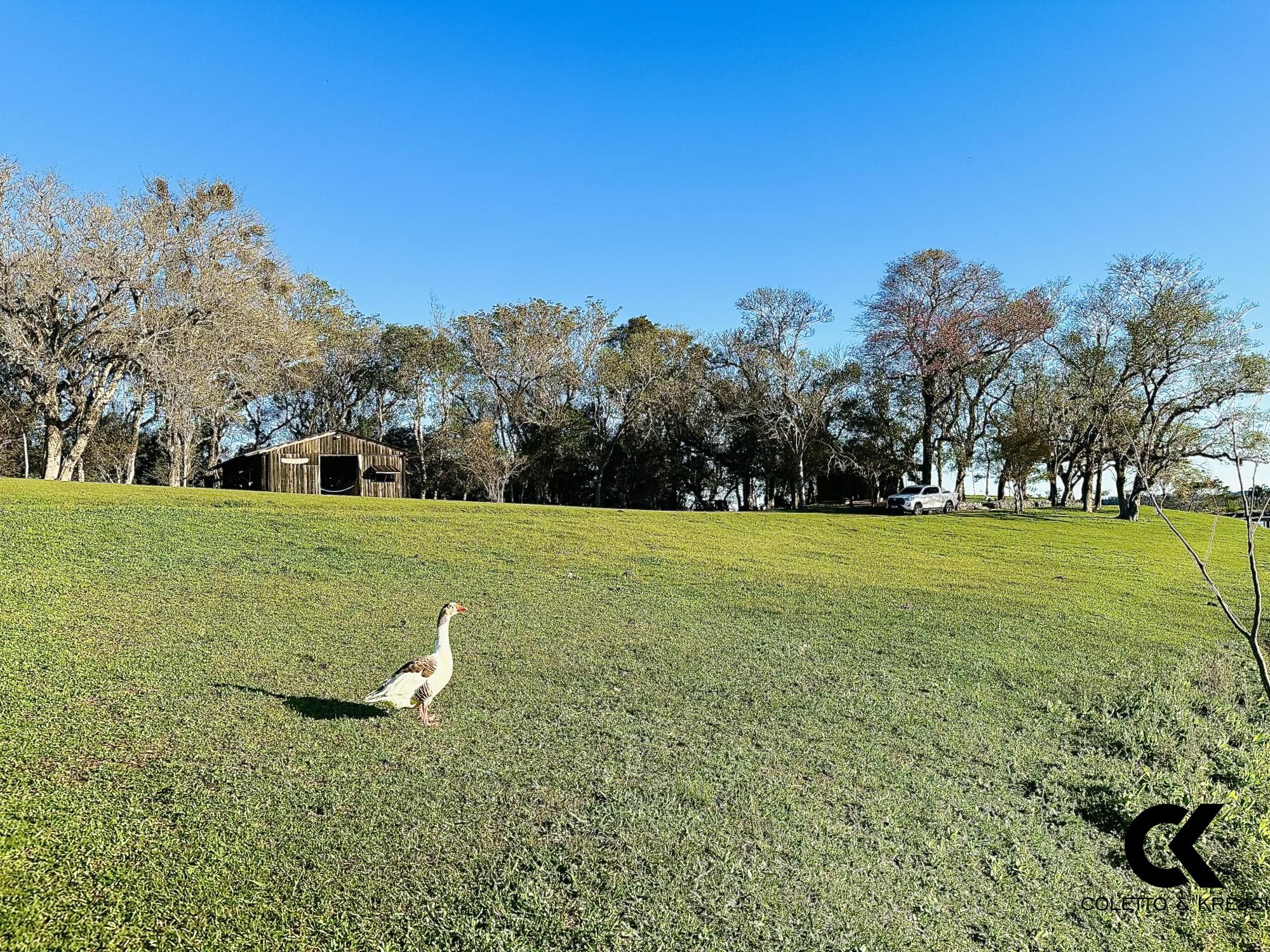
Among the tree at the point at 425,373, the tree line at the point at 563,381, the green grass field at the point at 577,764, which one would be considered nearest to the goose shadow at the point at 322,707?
the green grass field at the point at 577,764

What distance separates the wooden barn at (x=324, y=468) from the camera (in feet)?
93.0

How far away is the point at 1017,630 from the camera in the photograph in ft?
28.3

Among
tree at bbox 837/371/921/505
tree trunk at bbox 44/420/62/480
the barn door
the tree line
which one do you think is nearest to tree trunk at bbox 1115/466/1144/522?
the tree line

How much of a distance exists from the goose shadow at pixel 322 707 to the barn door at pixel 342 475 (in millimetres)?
26658

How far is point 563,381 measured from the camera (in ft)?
117

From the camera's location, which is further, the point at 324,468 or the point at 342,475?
the point at 342,475

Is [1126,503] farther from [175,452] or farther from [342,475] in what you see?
[175,452]

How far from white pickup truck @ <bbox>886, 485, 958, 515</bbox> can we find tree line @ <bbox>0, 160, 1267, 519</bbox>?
367cm

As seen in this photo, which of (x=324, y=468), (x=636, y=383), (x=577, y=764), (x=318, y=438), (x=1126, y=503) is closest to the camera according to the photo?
(x=577, y=764)

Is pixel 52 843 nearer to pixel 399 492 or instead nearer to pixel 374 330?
pixel 399 492

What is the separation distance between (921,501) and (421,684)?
27417 mm

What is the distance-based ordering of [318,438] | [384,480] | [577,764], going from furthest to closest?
1. [384,480]
2. [318,438]
3. [577,764]

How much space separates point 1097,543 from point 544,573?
1689 centimetres

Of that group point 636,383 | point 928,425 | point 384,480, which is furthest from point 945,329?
point 384,480
